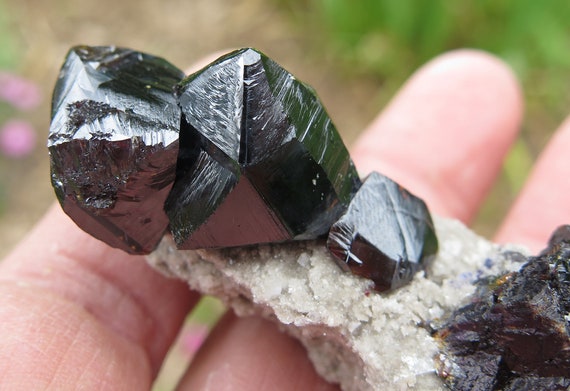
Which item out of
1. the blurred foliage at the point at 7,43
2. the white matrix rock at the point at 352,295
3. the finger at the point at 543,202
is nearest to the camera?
the white matrix rock at the point at 352,295

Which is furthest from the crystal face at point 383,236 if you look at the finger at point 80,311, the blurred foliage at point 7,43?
the blurred foliage at point 7,43

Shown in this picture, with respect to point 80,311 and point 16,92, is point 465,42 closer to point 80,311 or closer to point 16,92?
point 16,92

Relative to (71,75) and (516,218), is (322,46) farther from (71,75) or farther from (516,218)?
Result: (71,75)

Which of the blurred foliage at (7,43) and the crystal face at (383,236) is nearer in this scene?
the crystal face at (383,236)

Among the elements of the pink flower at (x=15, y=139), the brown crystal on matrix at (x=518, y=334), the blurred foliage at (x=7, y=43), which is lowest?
the pink flower at (x=15, y=139)

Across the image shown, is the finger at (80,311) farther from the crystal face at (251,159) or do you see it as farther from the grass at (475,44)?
the grass at (475,44)

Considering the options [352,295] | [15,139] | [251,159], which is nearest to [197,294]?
[352,295]

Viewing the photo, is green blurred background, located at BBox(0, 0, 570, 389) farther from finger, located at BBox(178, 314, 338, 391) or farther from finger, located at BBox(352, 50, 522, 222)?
finger, located at BBox(178, 314, 338, 391)

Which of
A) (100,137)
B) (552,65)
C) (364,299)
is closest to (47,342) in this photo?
(100,137)
